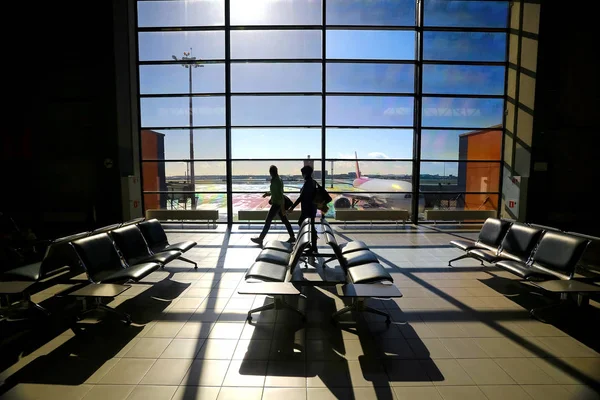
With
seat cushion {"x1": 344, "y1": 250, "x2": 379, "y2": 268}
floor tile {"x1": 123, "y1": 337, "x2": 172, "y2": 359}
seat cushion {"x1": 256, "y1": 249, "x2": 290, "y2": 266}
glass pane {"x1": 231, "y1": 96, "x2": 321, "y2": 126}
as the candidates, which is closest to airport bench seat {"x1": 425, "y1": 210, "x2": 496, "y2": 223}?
glass pane {"x1": 231, "y1": 96, "x2": 321, "y2": 126}

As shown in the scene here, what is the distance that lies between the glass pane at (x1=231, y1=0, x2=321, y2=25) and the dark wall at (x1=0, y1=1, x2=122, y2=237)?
3.39 m

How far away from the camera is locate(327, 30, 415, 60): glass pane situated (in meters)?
8.93

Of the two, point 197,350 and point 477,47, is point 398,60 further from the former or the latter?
A: point 197,350

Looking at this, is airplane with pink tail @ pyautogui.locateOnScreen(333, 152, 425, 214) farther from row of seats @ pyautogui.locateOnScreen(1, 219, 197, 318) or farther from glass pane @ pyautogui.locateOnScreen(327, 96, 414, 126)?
row of seats @ pyautogui.locateOnScreen(1, 219, 197, 318)

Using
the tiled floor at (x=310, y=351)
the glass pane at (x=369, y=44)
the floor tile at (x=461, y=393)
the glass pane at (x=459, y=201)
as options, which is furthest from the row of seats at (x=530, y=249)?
the glass pane at (x=369, y=44)

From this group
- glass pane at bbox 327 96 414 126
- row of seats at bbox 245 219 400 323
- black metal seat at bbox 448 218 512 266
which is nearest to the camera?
row of seats at bbox 245 219 400 323

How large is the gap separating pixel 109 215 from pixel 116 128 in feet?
7.87

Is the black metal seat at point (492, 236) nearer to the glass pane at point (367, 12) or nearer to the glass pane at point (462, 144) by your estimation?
the glass pane at point (462, 144)

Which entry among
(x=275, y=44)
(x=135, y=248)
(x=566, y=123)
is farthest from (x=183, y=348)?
(x=566, y=123)

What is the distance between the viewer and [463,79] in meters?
9.12

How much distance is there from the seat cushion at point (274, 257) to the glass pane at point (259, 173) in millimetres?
5103

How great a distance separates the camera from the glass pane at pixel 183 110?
9.16m

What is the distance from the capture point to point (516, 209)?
8.56 m

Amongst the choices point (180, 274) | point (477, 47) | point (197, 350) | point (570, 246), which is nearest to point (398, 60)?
point (477, 47)
